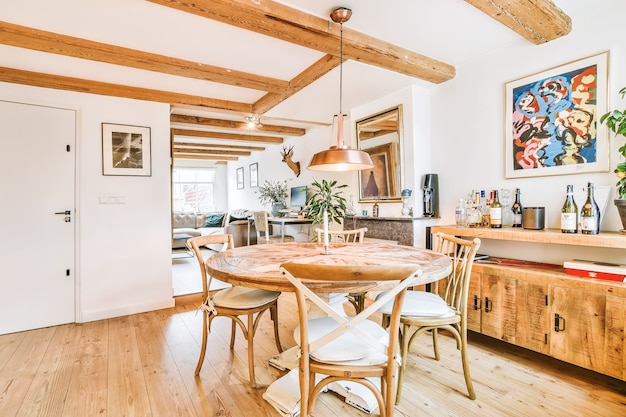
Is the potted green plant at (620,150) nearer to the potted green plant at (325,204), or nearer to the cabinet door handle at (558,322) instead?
the cabinet door handle at (558,322)

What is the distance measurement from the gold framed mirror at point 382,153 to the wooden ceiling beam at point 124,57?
1144 millimetres

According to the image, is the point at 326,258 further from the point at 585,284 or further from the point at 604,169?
the point at 604,169

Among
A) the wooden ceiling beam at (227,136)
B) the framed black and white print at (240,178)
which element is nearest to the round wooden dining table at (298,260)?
the wooden ceiling beam at (227,136)

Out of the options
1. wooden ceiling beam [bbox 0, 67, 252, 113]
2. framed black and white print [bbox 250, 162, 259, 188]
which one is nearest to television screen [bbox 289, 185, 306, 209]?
framed black and white print [bbox 250, 162, 259, 188]

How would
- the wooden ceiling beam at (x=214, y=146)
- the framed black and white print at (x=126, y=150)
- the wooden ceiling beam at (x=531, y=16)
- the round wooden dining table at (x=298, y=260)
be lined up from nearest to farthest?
the round wooden dining table at (x=298, y=260), the wooden ceiling beam at (x=531, y=16), the framed black and white print at (x=126, y=150), the wooden ceiling beam at (x=214, y=146)

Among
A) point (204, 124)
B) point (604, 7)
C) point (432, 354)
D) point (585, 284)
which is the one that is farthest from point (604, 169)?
point (204, 124)

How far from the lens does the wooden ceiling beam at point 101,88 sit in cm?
279

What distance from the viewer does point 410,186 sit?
322cm

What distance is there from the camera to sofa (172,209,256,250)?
6.30m

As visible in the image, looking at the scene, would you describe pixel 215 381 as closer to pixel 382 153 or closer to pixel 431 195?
pixel 431 195

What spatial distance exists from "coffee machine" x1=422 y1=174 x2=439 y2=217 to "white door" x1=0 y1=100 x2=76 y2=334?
3.55m

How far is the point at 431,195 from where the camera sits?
3123mm

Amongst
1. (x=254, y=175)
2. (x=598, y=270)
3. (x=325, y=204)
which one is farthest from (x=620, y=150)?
(x=254, y=175)

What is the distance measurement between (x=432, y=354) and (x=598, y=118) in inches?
78.7
